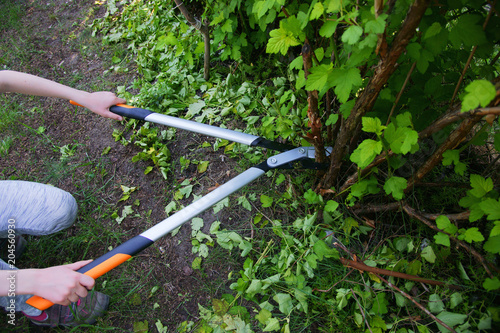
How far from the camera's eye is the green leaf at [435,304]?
1.25 m

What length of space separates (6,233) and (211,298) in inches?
44.6

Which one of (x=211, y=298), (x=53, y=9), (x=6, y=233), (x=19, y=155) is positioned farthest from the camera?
(x=53, y=9)

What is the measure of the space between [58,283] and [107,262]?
0.64ft

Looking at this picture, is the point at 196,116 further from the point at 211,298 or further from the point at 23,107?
the point at 23,107

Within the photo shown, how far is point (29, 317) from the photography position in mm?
1637

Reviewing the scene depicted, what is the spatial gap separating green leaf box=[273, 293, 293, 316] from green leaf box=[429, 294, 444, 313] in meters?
0.55

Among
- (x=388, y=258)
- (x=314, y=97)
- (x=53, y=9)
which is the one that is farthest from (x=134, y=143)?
(x=53, y=9)

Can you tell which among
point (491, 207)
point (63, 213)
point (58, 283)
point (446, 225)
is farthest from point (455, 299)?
point (63, 213)

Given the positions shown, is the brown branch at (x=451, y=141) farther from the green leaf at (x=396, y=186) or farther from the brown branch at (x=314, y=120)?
the brown branch at (x=314, y=120)

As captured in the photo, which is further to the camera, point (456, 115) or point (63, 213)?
point (63, 213)

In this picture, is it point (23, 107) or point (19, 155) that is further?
point (23, 107)

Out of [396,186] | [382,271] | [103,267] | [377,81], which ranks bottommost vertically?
[382,271]

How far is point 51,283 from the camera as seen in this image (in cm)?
126

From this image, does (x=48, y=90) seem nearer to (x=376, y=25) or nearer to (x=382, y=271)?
(x=376, y=25)
